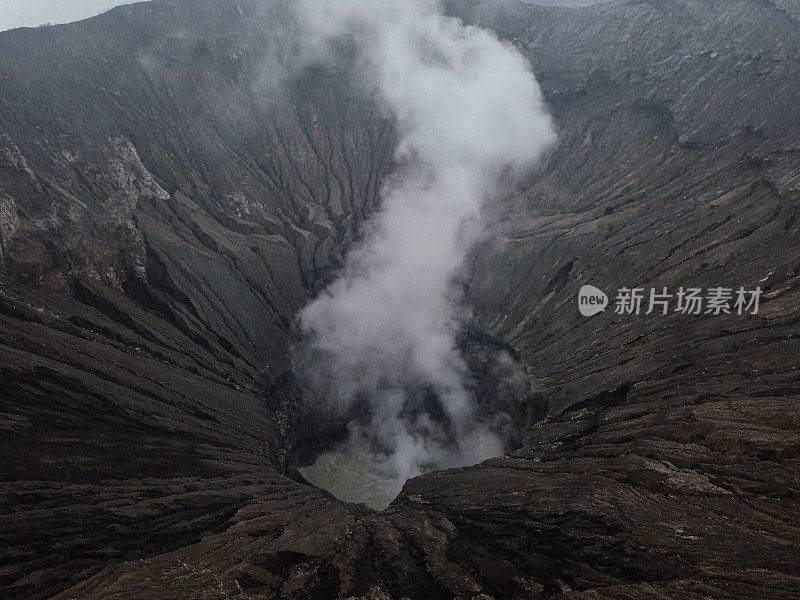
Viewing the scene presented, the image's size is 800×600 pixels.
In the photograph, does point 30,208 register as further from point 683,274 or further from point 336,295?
point 683,274

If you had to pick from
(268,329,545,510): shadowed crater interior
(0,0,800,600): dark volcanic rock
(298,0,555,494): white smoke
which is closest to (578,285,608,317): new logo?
(0,0,800,600): dark volcanic rock

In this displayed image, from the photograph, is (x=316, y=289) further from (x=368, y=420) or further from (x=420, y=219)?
(x=420, y=219)

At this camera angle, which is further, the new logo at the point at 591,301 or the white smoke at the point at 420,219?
the white smoke at the point at 420,219

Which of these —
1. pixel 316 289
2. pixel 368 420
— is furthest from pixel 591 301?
pixel 316 289

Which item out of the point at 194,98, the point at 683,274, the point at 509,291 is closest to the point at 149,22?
the point at 194,98

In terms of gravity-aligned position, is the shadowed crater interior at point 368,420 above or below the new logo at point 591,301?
below

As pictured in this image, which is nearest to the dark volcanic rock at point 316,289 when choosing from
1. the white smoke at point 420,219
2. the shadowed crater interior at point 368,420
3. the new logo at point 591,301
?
the new logo at point 591,301

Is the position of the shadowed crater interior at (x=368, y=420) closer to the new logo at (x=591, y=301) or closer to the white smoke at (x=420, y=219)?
the white smoke at (x=420, y=219)
